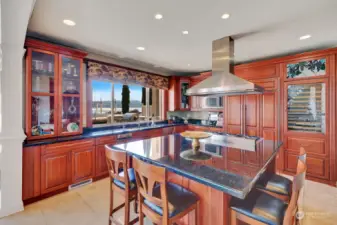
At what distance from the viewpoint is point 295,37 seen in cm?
277

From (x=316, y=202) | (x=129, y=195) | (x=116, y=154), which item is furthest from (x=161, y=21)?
(x=316, y=202)

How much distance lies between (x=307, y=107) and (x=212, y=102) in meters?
2.19

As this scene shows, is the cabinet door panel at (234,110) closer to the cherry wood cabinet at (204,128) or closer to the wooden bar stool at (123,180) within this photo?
the cherry wood cabinet at (204,128)

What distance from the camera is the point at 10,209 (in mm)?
2191

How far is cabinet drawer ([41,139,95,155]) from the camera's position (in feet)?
8.27

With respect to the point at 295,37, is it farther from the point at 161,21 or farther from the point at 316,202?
the point at 316,202

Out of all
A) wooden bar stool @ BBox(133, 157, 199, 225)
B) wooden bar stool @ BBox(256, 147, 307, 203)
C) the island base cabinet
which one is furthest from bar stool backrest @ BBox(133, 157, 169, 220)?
wooden bar stool @ BBox(256, 147, 307, 203)

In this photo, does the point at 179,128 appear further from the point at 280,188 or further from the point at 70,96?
the point at 280,188

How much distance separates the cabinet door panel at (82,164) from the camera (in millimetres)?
2840

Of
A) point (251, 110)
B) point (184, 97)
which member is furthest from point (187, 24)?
point (184, 97)

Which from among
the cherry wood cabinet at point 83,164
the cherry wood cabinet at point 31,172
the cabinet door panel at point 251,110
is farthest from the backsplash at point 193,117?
the cherry wood cabinet at point 31,172

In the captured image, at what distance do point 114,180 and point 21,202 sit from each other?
151 cm

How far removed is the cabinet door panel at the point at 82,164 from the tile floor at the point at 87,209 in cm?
20

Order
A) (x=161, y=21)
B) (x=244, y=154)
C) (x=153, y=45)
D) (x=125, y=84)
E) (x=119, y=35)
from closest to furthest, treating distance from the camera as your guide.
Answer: (x=244, y=154)
(x=161, y=21)
(x=119, y=35)
(x=153, y=45)
(x=125, y=84)
